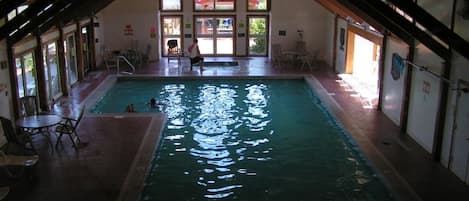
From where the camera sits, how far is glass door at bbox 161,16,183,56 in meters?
20.8

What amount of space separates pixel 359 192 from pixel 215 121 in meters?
4.86

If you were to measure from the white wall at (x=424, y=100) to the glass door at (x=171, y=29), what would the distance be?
1233 centimetres

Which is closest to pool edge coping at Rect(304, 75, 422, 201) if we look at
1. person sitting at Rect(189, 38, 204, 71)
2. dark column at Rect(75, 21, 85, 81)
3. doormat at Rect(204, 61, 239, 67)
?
person sitting at Rect(189, 38, 204, 71)

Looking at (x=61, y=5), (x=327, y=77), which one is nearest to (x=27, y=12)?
(x=61, y=5)

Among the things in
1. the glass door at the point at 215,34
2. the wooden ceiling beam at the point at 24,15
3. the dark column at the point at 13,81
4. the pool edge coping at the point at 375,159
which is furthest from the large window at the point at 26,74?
the glass door at the point at 215,34

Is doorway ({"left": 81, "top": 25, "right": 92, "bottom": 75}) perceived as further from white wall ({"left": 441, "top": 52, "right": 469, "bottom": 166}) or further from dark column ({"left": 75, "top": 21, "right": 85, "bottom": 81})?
white wall ({"left": 441, "top": 52, "right": 469, "bottom": 166})

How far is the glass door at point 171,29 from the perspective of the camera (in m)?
20.8

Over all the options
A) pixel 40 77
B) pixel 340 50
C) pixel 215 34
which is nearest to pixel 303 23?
pixel 340 50

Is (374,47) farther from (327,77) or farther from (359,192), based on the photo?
(359,192)

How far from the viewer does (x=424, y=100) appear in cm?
987

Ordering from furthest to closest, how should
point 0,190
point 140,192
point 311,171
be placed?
point 311,171 → point 140,192 → point 0,190

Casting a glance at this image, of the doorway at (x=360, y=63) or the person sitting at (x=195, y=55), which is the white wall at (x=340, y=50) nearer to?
the doorway at (x=360, y=63)

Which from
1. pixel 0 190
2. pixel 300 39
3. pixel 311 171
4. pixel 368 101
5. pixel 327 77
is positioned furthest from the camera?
pixel 300 39

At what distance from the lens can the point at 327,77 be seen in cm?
1692
